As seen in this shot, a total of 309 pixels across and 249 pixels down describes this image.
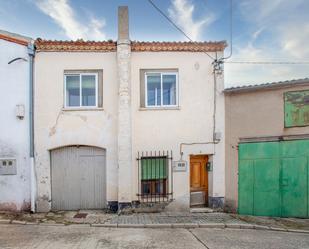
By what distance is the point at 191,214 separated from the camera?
8422 mm

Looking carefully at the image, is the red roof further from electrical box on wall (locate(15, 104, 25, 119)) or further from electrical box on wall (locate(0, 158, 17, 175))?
electrical box on wall (locate(0, 158, 17, 175))

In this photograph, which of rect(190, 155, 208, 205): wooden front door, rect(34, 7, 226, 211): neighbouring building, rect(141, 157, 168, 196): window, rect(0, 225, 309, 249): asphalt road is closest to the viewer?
rect(0, 225, 309, 249): asphalt road

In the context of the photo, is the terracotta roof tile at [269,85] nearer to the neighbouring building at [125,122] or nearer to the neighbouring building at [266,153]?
the neighbouring building at [266,153]

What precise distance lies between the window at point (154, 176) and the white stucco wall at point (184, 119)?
0.35 meters

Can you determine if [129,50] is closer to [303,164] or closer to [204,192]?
[204,192]

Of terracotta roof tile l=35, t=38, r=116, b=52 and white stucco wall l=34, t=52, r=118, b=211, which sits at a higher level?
terracotta roof tile l=35, t=38, r=116, b=52

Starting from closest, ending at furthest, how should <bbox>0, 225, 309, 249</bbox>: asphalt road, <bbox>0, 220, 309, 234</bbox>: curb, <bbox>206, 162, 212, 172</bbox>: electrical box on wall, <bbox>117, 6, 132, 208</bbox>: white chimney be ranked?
<bbox>0, 225, 309, 249</bbox>: asphalt road
<bbox>0, 220, 309, 234</bbox>: curb
<bbox>117, 6, 132, 208</bbox>: white chimney
<bbox>206, 162, 212, 172</bbox>: electrical box on wall

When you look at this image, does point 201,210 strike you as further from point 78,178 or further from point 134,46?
point 134,46

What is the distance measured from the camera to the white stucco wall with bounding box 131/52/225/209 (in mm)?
8711

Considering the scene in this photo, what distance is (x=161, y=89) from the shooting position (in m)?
8.96

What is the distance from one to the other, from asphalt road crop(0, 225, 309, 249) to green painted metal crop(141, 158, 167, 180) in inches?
85.1

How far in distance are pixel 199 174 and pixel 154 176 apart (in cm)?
184

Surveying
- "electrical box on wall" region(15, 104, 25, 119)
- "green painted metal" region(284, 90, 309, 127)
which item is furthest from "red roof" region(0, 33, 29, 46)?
"green painted metal" region(284, 90, 309, 127)

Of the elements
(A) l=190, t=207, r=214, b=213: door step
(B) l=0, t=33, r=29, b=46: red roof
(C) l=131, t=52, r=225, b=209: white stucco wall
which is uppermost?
(B) l=0, t=33, r=29, b=46: red roof
